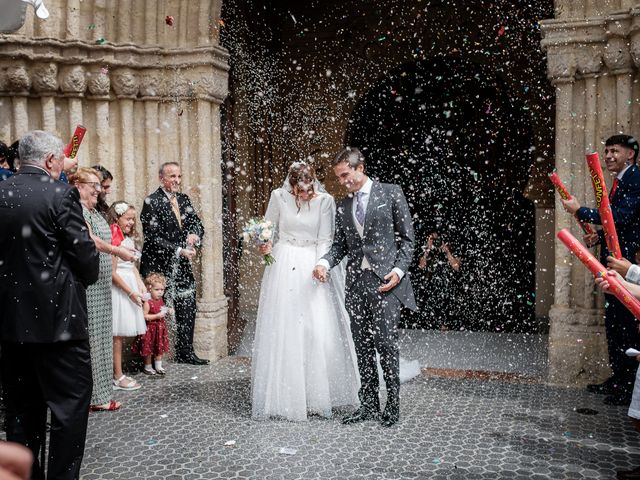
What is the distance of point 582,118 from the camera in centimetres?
567

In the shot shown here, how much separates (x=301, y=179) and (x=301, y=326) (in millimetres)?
1111

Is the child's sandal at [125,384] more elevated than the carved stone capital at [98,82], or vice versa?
the carved stone capital at [98,82]

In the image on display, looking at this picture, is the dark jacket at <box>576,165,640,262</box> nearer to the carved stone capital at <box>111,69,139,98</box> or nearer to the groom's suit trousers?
the groom's suit trousers

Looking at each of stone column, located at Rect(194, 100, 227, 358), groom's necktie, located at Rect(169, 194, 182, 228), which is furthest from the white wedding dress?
stone column, located at Rect(194, 100, 227, 358)

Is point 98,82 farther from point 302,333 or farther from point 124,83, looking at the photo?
point 302,333

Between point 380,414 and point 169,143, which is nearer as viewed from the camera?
point 380,414

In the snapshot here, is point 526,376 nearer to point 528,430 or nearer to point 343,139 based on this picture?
point 528,430

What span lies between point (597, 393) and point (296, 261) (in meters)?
2.62

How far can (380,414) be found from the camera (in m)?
4.81

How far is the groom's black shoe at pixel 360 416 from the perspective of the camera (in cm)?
473

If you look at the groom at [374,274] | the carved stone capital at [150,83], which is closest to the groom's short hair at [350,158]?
the groom at [374,274]

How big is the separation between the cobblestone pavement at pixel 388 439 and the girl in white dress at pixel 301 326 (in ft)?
0.67

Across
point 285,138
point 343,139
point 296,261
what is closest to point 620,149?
point 296,261

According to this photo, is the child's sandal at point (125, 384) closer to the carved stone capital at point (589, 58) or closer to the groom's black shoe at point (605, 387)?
the groom's black shoe at point (605, 387)
